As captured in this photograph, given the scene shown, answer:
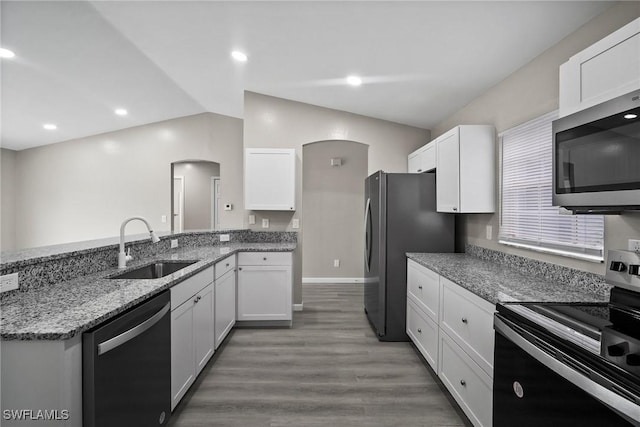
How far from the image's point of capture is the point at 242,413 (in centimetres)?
198

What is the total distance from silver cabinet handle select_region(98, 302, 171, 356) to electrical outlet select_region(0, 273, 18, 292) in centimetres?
60

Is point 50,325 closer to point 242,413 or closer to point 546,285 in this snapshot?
point 242,413

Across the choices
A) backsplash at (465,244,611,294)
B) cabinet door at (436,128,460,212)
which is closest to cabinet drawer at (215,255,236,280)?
cabinet door at (436,128,460,212)

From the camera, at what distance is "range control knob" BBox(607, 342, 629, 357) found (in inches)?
34.4

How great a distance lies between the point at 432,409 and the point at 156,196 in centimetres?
527

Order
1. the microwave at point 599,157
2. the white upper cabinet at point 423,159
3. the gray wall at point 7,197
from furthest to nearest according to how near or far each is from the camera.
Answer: the gray wall at point 7,197, the white upper cabinet at point 423,159, the microwave at point 599,157

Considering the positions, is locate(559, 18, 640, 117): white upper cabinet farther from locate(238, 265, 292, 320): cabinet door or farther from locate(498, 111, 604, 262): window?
locate(238, 265, 292, 320): cabinet door

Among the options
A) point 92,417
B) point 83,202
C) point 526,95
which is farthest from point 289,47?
point 83,202

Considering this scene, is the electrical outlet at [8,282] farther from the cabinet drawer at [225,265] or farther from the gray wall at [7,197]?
the gray wall at [7,197]

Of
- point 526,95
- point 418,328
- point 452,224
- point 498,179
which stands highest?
point 526,95

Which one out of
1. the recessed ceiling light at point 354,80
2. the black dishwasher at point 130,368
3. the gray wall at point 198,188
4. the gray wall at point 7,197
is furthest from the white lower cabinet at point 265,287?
the gray wall at point 7,197

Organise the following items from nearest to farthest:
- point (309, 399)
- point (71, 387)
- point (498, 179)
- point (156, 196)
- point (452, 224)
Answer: point (71, 387) → point (309, 399) → point (498, 179) → point (452, 224) → point (156, 196)

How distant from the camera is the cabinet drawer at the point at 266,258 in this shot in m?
3.38

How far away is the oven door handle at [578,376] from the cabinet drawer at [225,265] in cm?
222
